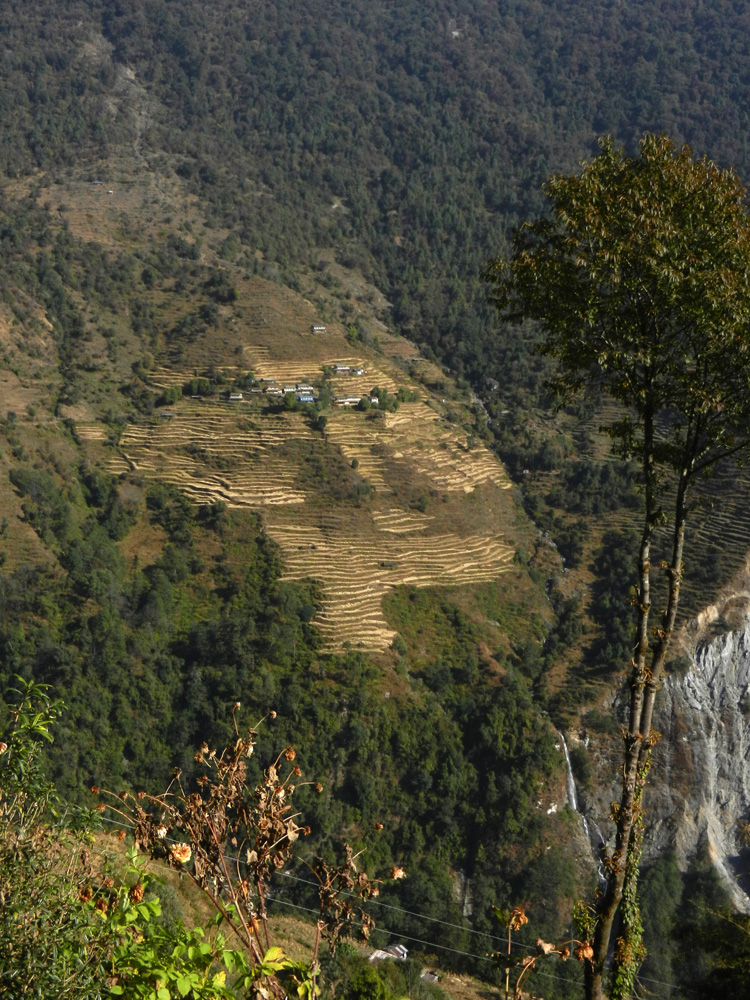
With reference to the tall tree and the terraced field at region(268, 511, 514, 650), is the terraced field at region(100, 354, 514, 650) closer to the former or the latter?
the terraced field at region(268, 511, 514, 650)

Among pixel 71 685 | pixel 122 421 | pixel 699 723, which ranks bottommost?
pixel 699 723

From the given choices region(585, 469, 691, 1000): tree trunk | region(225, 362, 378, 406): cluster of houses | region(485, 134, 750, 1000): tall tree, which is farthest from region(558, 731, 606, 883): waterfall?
region(485, 134, 750, 1000): tall tree

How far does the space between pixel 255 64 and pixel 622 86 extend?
32692 millimetres

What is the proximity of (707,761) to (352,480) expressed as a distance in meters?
15.2

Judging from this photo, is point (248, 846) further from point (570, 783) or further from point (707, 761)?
point (707, 761)

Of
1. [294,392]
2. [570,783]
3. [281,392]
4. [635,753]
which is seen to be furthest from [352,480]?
[635,753]

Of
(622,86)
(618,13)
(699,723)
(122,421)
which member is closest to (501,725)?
(699,723)

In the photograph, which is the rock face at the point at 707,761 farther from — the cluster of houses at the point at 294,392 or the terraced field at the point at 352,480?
the cluster of houses at the point at 294,392

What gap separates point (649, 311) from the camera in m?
6.22

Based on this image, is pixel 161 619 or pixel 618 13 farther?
pixel 618 13

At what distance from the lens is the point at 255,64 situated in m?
A: 81.4

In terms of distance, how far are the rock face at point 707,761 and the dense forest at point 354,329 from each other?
1272mm

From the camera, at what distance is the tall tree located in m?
5.91

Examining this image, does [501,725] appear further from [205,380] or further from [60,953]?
[60,953]
